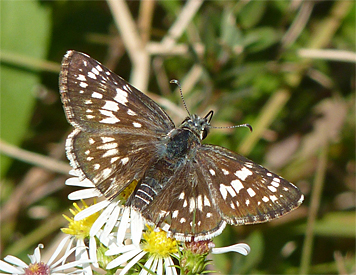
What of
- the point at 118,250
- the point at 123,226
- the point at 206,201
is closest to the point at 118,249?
the point at 118,250

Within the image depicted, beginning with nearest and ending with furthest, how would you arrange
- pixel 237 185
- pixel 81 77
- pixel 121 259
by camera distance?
pixel 121 259 < pixel 237 185 < pixel 81 77

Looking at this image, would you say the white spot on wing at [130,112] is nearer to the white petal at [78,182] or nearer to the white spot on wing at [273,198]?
the white petal at [78,182]

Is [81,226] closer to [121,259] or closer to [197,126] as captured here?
[121,259]

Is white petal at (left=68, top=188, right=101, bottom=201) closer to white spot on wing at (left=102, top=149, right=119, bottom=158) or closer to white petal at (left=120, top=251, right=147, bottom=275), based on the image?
white spot on wing at (left=102, top=149, right=119, bottom=158)

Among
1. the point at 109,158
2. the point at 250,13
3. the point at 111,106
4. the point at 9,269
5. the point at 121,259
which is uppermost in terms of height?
the point at 250,13

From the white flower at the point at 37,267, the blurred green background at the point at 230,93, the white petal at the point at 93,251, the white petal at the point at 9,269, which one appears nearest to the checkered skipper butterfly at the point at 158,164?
the white petal at the point at 93,251
